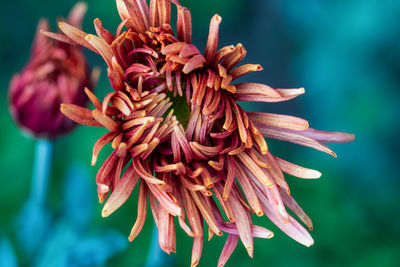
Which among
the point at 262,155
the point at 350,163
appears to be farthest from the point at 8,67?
the point at 350,163

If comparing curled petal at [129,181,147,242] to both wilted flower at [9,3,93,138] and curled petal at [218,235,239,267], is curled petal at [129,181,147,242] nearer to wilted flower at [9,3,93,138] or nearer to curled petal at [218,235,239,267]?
curled petal at [218,235,239,267]

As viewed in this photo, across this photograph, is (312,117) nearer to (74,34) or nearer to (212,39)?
(212,39)

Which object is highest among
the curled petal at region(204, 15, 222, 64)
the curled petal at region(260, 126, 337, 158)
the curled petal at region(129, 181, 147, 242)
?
the curled petal at region(204, 15, 222, 64)

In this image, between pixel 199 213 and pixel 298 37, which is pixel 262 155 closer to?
pixel 199 213

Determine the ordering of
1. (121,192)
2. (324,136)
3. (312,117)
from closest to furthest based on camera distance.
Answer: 1. (121,192)
2. (324,136)
3. (312,117)

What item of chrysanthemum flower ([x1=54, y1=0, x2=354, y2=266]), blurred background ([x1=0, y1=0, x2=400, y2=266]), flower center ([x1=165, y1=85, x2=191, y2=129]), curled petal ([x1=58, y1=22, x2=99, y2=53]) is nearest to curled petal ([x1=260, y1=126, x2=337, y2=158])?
chrysanthemum flower ([x1=54, y1=0, x2=354, y2=266])

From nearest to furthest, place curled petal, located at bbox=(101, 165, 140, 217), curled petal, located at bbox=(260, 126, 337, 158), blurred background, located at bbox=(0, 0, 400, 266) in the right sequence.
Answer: curled petal, located at bbox=(101, 165, 140, 217)
curled petal, located at bbox=(260, 126, 337, 158)
blurred background, located at bbox=(0, 0, 400, 266)

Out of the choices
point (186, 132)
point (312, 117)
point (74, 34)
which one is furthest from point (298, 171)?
point (312, 117)
